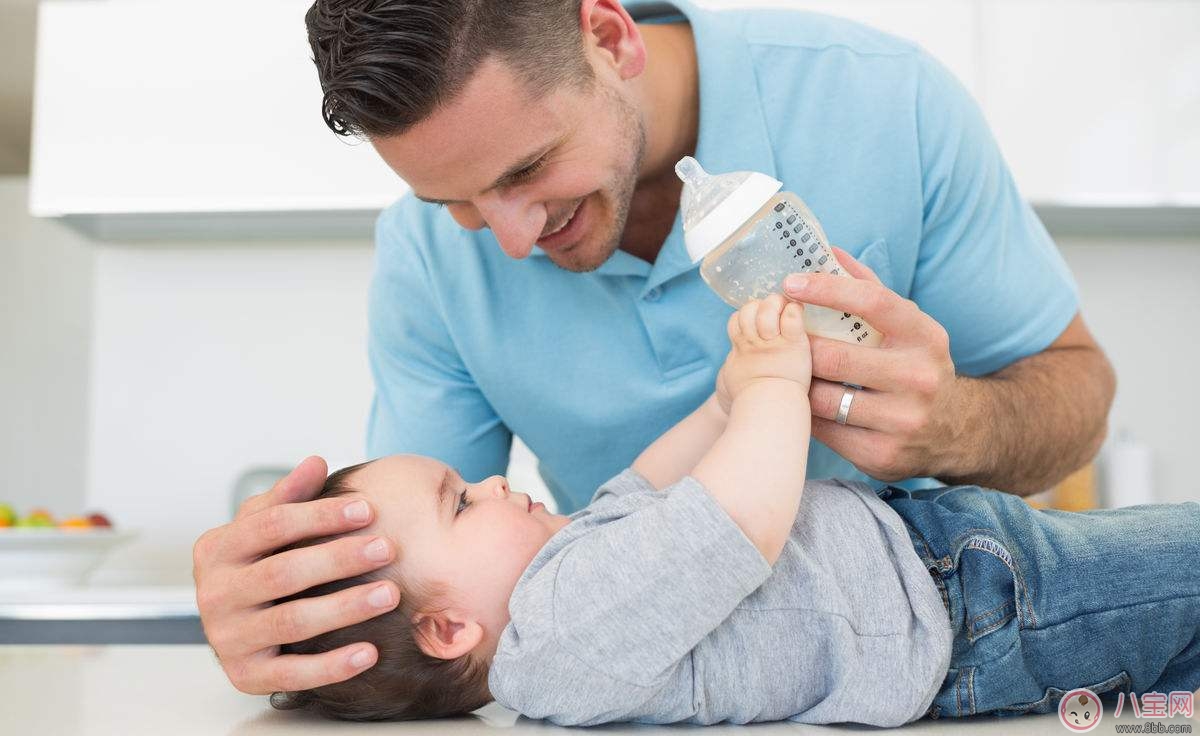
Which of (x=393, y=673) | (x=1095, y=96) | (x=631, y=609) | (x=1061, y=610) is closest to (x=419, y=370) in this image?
(x=393, y=673)

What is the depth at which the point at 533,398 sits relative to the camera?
4.48ft

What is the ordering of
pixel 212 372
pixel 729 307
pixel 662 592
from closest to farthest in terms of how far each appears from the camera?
pixel 662 592, pixel 729 307, pixel 212 372

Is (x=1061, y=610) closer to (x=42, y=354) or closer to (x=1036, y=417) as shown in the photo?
(x=1036, y=417)

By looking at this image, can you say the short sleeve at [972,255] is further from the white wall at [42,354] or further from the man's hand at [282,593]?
the white wall at [42,354]

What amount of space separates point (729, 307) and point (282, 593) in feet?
2.06

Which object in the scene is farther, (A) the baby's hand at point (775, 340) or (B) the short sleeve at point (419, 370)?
(B) the short sleeve at point (419, 370)

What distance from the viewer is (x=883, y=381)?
94cm

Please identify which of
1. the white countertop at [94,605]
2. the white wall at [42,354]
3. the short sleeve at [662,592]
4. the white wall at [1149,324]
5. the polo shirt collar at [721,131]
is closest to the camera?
the short sleeve at [662,592]

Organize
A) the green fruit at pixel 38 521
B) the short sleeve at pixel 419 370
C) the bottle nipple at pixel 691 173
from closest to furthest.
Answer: the bottle nipple at pixel 691 173
the short sleeve at pixel 419 370
the green fruit at pixel 38 521

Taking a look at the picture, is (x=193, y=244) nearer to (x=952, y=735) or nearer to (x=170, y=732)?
(x=170, y=732)

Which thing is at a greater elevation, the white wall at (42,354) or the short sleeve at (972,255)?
the short sleeve at (972,255)

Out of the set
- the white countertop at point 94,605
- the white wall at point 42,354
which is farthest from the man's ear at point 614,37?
the white wall at point 42,354

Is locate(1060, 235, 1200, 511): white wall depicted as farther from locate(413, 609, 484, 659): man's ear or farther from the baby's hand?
locate(413, 609, 484, 659): man's ear

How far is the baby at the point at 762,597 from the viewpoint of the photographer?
845 mm
